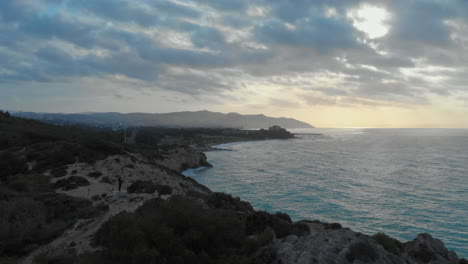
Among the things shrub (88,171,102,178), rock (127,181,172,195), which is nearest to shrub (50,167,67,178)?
shrub (88,171,102,178)

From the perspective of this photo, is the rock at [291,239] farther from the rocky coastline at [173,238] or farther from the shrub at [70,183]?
the shrub at [70,183]

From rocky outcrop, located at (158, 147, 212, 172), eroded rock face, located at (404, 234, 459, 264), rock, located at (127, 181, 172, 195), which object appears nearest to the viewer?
eroded rock face, located at (404, 234, 459, 264)

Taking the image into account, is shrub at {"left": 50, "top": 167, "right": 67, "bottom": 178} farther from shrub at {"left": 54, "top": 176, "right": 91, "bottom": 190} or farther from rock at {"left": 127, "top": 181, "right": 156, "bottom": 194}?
rock at {"left": 127, "top": 181, "right": 156, "bottom": 194}

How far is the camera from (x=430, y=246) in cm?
1120

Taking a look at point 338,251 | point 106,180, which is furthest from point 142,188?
point 338,251

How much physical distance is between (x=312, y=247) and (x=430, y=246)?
6.38 metres

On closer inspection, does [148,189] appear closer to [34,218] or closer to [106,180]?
[106,180]

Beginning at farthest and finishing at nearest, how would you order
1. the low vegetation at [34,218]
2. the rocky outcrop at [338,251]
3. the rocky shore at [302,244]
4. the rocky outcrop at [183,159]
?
the rocky outcrop at [183,159], the low vegetation at [34,218], the rocky shore at [302,244], the rocky outcrop at [338,251]

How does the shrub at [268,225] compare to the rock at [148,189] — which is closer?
the shrub at [268,225]

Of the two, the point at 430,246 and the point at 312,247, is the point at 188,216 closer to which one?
the point at 312,247

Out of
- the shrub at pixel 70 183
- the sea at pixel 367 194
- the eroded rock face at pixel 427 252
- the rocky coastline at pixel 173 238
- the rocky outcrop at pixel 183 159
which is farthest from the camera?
the rocky outcrop at pixel 183 159

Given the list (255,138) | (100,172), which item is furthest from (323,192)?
(255,138)

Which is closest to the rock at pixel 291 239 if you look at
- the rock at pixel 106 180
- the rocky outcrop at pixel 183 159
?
the rock at pixel 106 180

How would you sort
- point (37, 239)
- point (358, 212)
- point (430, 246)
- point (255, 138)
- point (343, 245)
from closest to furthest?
point (343, 245), point (37, 239), point (430, 246), point (358, 212), point (255, 138)
